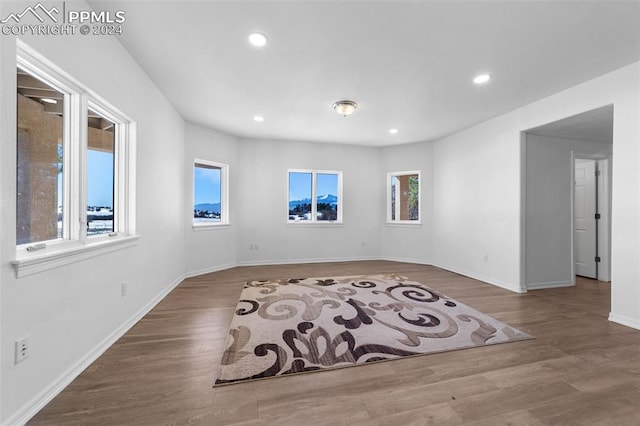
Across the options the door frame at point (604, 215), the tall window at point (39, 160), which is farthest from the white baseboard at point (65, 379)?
the door frame at point (604, 215)

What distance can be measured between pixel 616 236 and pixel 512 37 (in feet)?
8.10

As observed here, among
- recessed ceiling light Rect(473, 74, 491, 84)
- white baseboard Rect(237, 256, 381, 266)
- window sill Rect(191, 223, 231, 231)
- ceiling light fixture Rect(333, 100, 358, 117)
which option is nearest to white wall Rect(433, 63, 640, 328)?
recessed ceiling light Rect(473, 74, 491, 84)

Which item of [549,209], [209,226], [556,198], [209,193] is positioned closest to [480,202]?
[549,209]

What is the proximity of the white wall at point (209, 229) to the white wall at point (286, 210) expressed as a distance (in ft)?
0.57

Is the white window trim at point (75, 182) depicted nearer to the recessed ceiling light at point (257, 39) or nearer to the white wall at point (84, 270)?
the white wall at point (84, 270)

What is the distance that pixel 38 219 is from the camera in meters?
1.60

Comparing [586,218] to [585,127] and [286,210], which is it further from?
[286,210]

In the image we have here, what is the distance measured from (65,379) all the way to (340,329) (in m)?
2.07

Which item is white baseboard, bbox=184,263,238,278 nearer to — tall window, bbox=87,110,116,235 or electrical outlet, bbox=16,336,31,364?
tall window, bbox=87,110,116,235

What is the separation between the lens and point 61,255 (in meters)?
1.60

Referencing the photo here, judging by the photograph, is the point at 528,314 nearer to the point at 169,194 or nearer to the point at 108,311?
the point at 108,311

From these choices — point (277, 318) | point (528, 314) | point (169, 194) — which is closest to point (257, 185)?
point (169, 194)

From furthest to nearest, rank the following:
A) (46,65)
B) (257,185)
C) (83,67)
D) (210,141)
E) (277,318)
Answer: (257,185) < (210,141) < (277,318) < (83,67) < (46,65)

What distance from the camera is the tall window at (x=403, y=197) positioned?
5863mm
